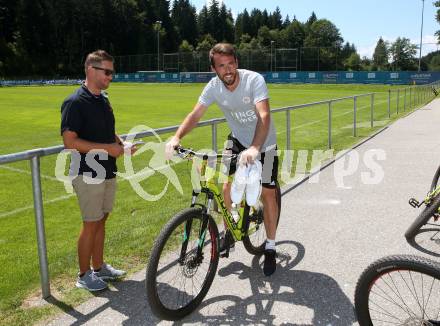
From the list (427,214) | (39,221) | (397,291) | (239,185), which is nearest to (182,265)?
(239,185)

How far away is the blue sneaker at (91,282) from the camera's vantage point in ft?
13.1

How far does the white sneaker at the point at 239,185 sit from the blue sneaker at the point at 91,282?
4.37 feet

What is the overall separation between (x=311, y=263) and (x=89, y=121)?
252cm

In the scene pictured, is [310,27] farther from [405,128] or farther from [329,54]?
[405,128]

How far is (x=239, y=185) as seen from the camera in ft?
13.0

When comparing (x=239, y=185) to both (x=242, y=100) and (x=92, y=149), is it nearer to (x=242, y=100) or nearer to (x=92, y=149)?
(x=242, y=100)

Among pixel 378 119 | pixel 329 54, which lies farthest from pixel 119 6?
pixel 378 119

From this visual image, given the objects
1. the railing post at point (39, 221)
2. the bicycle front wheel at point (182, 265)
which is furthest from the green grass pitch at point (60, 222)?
the bicycle front wheel at point (182, 265)

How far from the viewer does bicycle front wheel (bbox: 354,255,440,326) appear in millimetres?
2594

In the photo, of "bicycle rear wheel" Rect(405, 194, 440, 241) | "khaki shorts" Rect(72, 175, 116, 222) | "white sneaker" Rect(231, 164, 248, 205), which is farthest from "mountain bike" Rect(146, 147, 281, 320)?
"bicycle rear wheel" Rect(405, 194, 440, 241)

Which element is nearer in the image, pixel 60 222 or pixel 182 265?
pixel 182 265

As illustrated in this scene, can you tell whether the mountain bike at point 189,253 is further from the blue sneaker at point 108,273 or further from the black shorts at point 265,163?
the blue sneaker at point 108,273

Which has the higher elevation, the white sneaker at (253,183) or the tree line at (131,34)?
Answer: the tree line at (131,34)

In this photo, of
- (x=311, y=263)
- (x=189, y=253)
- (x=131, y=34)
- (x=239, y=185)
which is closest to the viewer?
(x=189, y=253)
